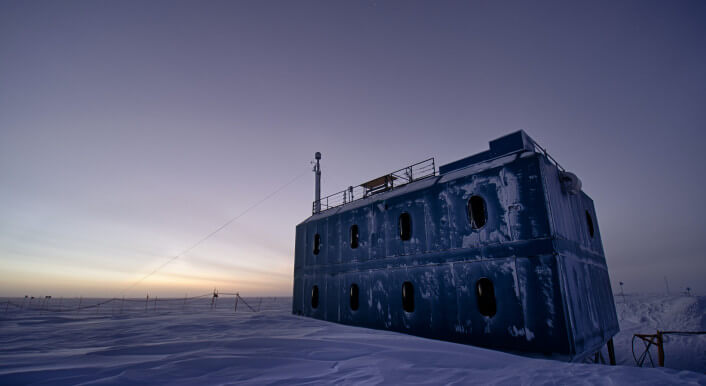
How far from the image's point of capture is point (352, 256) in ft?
52.2

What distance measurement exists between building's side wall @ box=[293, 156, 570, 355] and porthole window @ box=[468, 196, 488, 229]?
0.18 meters

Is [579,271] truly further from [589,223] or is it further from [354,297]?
[354,297]

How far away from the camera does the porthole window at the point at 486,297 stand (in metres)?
10.5

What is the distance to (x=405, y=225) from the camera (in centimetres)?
1384

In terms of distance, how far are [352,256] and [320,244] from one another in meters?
3.28

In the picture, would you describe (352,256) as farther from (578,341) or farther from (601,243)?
(601,243)

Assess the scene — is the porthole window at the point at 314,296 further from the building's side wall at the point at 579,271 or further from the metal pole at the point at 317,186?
the building's side wall at the point at 579,271

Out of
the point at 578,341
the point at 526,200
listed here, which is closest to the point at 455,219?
the point at 526,200

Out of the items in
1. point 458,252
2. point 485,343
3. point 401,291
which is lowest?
point 485,343

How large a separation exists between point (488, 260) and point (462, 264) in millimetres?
962

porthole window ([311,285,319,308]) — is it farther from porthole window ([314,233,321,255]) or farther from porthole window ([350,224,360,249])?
porthole window ([350,224,360,249])

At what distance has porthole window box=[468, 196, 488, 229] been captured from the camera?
37.1 ft

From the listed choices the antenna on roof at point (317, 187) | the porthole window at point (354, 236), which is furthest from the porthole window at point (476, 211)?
the antenna on roof at point (317, 187)

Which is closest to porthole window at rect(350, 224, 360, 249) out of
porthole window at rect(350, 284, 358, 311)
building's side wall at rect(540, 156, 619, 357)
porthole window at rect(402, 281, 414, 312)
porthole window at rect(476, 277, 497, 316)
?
porthole window at rect(350, 284, 358, 311)
